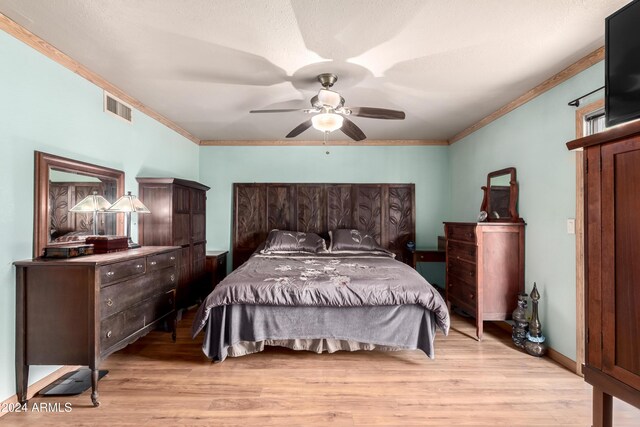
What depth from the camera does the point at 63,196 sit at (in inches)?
89.5

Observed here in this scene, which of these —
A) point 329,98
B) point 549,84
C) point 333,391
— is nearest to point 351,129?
point 329,98

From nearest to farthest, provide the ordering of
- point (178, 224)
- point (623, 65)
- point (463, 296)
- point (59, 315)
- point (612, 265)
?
point (612, 265)
point (623, 65)
point (59, 315)
point (463, 296)
point (178, 224)

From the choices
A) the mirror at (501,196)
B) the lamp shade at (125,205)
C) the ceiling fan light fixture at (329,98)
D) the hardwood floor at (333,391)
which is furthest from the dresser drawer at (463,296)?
the lamp shade at (125,205)

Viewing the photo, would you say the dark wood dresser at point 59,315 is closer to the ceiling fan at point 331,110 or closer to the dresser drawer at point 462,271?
the ceiling fan at point 331,110

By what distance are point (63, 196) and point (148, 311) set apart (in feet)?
3.74

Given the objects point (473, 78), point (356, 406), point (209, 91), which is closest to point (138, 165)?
point (209, 91)

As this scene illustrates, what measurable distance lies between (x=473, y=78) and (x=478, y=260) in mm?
1739

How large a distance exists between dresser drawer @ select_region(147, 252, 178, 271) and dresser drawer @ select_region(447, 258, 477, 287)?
3072 millimetres

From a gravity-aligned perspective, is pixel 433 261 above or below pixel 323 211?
below

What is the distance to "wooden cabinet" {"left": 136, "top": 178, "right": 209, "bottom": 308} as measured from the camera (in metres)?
3.30

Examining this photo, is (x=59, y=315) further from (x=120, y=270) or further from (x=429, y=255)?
(x=429, y=255)

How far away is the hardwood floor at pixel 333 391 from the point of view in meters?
Result: 1.83

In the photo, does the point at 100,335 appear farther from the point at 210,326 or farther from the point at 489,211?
the point at 489,211

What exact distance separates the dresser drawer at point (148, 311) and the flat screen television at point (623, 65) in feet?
10.5
